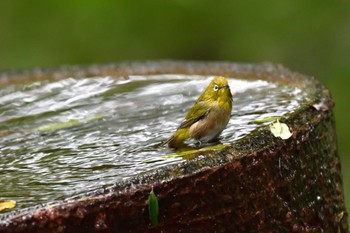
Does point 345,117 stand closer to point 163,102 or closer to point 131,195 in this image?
point 163,102

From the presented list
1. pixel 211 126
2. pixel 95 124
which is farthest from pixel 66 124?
pixel 211 126

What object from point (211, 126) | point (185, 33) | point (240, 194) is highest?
point (211, 126)

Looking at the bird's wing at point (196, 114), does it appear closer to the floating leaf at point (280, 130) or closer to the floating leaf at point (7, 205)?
the floating leaf at point (280, 130)

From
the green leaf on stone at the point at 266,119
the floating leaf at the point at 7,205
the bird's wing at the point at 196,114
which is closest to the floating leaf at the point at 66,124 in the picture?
the bird's wing at the point at 196,114

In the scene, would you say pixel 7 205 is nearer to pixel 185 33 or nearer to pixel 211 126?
pixel 211 126

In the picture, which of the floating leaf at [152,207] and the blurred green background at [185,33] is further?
the blurred green background at [185,33]

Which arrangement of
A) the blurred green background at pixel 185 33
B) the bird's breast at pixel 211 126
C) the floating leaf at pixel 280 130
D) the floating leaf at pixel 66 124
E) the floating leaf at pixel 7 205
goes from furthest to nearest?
the blurred green background at pixel 185 33, the floating leaf at pixel 66 124, the bird's breast at pixel 211 126, the floating leaf at pixel 280 130, the floating leaf at pixel 7 205

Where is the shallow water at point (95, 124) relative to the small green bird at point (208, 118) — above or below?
below

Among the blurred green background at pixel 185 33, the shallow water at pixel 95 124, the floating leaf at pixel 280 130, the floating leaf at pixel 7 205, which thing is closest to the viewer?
the floating leaf at pixel 7 205
